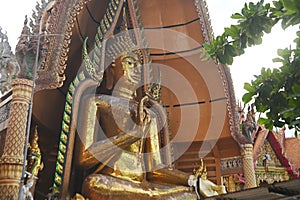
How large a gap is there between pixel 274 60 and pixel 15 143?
187 cm

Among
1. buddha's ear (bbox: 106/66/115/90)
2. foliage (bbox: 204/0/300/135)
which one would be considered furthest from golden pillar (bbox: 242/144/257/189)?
foliage (bbox: 204/0/300/135)

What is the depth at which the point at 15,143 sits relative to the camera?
101 inches

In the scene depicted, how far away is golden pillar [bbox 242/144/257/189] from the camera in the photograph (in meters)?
4.73

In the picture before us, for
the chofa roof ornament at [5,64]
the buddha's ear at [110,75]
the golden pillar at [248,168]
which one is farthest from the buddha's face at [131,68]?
the golden pillar at [248,168]

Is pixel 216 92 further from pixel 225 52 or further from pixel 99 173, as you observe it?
pixel 225 52

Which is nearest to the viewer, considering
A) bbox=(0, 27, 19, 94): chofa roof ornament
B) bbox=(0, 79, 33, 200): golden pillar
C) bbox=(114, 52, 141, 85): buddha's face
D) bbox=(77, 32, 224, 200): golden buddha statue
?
bbox=(0, 79, 33, 200): golden pillar

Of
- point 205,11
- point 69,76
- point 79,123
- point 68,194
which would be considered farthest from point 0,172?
point 205,11

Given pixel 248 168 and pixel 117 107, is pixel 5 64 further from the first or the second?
pixel 248 168

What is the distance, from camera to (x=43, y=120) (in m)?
3.90

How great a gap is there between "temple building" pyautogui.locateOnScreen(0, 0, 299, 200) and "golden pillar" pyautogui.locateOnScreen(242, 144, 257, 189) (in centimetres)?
1

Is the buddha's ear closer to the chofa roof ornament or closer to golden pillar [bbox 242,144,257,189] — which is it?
the chofa roof ornament

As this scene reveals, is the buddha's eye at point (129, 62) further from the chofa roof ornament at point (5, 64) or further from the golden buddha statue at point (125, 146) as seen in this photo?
the chofa roof ornament at point (5, 64)

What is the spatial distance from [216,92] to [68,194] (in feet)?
7.90

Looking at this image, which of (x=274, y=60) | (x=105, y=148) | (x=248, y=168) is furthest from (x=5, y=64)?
(x=248, y=168)
